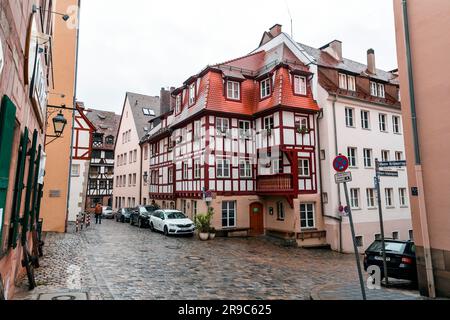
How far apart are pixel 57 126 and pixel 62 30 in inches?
473

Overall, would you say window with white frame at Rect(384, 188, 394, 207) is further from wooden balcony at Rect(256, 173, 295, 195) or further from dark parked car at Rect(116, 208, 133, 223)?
dark parked car at Rect(116, 208, 133, 223)

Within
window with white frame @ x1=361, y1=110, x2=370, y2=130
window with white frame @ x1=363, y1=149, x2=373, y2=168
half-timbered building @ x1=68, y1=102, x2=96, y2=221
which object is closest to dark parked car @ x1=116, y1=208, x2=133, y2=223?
half-timbered building @ x1=68, y1=102, x2=96, y2=221

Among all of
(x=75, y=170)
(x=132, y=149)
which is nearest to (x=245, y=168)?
(x=75, y=170)

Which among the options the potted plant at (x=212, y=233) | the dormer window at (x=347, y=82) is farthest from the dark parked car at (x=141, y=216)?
the dormer window at (x=347, y=82)

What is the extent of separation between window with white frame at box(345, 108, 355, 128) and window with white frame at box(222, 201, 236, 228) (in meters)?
9.37

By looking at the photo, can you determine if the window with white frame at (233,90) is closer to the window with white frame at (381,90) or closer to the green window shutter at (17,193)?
the window with white frame at (381,90)

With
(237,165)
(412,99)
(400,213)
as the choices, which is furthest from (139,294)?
(400,213)

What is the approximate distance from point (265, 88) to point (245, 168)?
570 centimetres

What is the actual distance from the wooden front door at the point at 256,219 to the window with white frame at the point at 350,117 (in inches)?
319

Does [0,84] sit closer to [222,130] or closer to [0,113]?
[0,113]

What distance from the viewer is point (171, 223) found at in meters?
19.0

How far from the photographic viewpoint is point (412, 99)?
867cm

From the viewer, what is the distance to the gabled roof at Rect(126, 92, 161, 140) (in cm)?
3628

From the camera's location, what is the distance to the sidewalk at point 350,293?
769 cm
